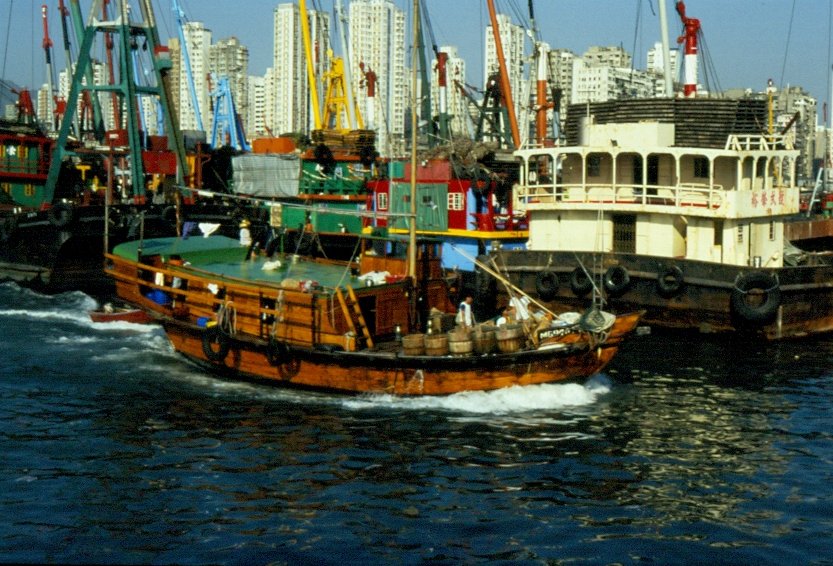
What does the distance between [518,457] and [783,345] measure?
13220 mm

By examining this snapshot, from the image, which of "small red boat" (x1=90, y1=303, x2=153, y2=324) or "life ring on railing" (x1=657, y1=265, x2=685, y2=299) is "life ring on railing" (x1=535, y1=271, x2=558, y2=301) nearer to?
"life ring on railing" (x1=657, y1=265, x2=685, y2=299)

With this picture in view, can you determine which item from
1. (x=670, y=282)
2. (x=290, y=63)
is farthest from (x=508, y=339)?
(x=290, y=63)

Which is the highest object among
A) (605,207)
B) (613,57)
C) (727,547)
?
(613,57)

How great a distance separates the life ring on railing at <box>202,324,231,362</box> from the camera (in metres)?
21.0

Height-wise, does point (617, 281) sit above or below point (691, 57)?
below

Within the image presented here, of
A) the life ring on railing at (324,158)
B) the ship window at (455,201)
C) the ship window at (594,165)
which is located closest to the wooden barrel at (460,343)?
the ship window at (594,165)

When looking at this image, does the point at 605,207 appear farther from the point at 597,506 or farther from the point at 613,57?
the point at 613,57

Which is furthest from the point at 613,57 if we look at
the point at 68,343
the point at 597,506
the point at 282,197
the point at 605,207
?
the point at 597,506

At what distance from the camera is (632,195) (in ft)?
97.2

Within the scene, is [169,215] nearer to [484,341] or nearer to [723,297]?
[723,297]

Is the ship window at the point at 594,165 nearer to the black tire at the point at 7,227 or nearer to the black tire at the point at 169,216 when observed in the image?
the black tire at the point at 169,216

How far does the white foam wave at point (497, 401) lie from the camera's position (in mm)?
18797

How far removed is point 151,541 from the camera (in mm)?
12688

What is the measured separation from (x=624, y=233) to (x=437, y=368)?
12.8 metres
